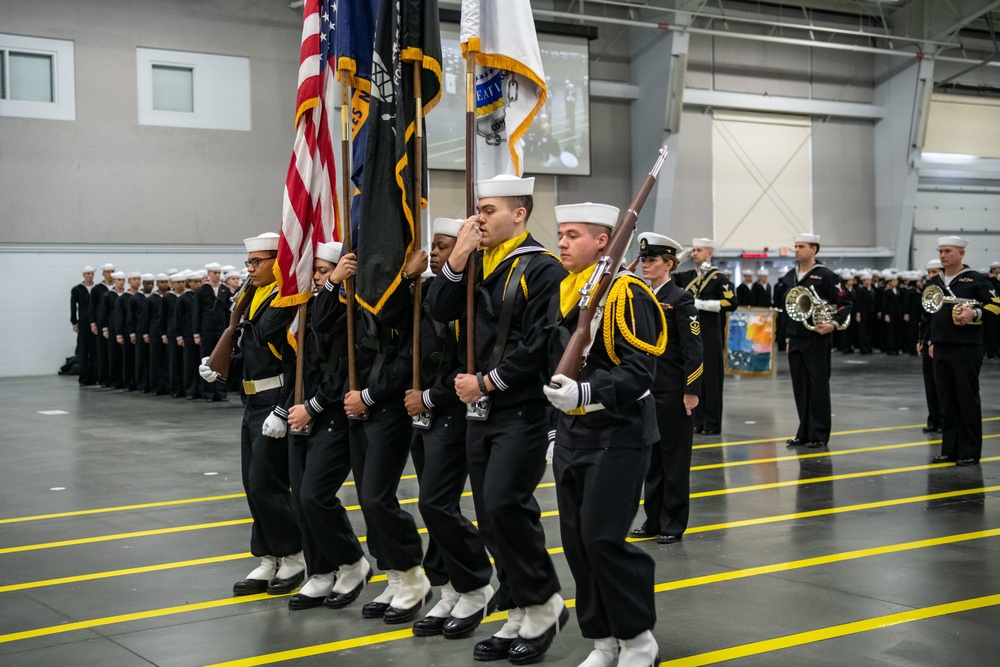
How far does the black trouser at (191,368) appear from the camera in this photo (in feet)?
61.1

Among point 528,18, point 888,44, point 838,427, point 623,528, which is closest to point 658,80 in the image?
point 888,44

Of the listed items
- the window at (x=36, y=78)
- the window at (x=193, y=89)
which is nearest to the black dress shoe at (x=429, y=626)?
the window at (x=36, y=78)

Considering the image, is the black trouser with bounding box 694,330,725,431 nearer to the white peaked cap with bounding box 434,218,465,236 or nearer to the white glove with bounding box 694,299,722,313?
the white glove with bounding box 694,299,722,313

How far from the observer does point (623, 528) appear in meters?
4.39

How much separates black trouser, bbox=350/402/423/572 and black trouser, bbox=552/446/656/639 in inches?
47.2

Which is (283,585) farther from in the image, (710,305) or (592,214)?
(710,305)

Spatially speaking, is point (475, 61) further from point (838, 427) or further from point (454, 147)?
point (454, 147)

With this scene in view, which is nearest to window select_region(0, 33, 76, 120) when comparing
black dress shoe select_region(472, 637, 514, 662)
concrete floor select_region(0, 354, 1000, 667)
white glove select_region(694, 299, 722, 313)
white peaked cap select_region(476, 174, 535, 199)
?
concrete floor select_region(0, 354, 1000, 667)

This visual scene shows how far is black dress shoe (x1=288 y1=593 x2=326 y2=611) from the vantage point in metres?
5.75

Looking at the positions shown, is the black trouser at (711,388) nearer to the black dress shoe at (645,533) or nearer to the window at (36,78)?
the black dress shoe at (645,533)

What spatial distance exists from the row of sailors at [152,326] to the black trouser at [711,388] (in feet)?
26.0

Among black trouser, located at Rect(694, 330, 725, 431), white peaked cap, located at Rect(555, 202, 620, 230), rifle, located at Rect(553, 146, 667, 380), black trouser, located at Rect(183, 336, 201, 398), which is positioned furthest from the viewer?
black trouser, located at Rect(183, 336, 201, 398)

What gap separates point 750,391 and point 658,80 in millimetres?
12936

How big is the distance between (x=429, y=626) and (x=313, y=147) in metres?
2.90
